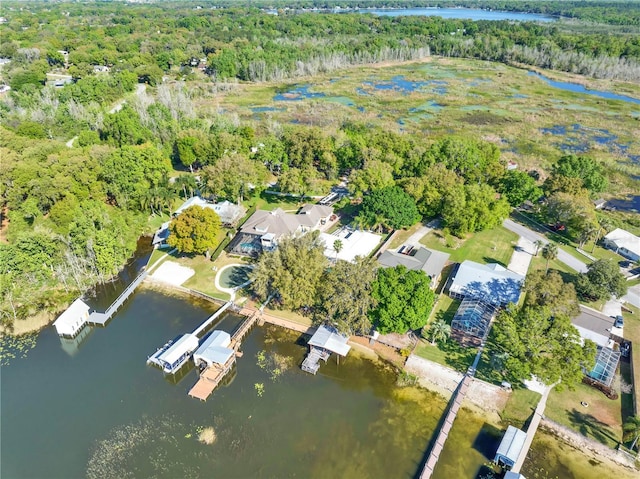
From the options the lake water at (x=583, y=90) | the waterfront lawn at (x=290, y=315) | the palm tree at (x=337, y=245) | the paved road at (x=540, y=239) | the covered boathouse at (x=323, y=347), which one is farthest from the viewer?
the lake water at (x=583, y=90)

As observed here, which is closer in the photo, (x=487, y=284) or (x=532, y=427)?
(x=532, y=427)

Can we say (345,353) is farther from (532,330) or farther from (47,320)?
(47,320)

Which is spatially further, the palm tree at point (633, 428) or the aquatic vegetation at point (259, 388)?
the aquatic vegetation at point (259, 388)

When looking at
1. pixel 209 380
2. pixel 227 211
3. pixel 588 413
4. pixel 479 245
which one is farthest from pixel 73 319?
pixel 479 245

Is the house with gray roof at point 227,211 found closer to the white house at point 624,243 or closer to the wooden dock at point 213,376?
the wooden dock at point 213,376

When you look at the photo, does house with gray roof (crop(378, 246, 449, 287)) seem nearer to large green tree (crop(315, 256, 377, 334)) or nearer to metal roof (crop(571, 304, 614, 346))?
large green tree (crop(315, 256, 377, 334))

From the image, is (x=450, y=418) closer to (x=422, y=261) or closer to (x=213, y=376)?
(x=422, y=261)

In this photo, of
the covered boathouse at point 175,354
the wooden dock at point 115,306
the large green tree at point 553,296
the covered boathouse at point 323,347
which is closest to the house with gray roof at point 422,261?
the large green tree at point 553,296

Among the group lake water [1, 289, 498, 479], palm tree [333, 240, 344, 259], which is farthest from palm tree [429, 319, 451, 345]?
palm tree [333, 240, 344, 259]

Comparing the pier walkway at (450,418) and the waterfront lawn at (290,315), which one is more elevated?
Result: the pier walkway at (450,418)
